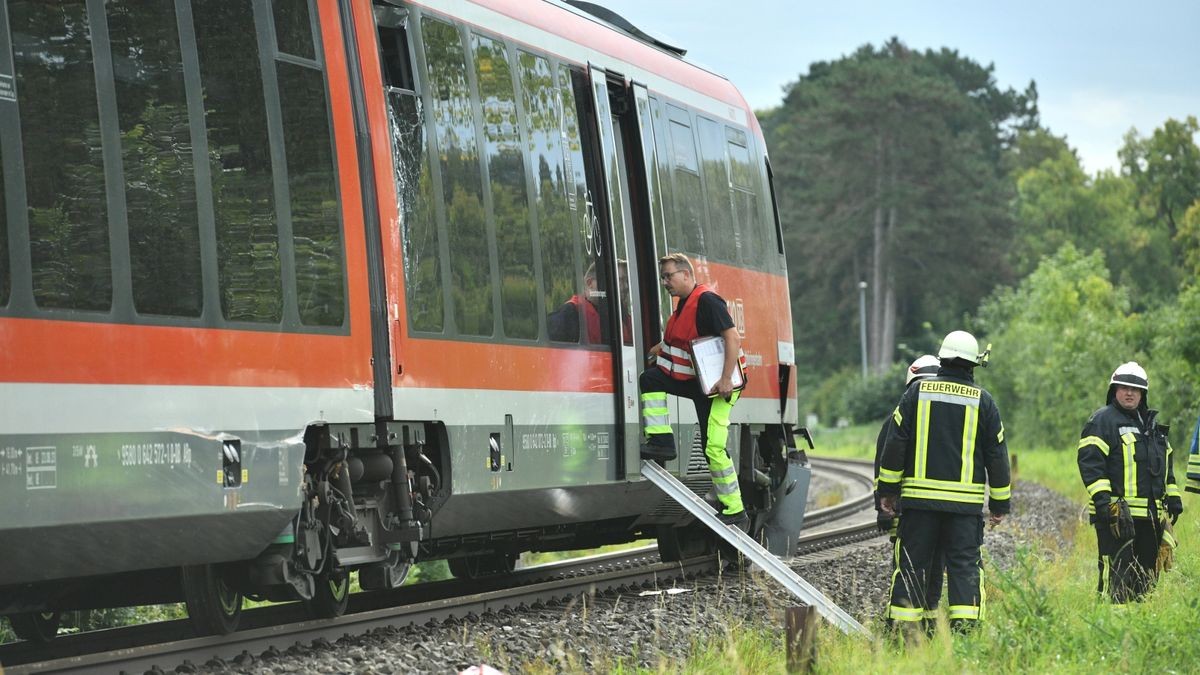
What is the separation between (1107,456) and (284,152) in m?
5.51

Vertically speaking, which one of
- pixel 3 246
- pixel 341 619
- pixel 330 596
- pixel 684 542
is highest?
pixel 3 246

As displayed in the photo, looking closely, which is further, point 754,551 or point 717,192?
point 717,192

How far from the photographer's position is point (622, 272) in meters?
12.4

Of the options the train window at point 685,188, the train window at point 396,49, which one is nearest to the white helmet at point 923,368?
the train window at point 685,188

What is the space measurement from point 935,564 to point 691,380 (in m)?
2.73

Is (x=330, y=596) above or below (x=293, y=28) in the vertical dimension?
below

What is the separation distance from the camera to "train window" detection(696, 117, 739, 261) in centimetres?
1427

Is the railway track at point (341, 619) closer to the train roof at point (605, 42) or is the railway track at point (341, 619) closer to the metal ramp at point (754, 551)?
the metal ramp at point (754, 551)

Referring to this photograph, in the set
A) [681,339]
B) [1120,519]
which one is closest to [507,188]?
[681,339]

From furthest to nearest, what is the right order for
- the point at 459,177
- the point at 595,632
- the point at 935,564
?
the point at 459,177 < the point at 595,632 < the point at 935,564

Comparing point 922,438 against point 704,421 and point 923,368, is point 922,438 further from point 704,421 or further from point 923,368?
point 704,421

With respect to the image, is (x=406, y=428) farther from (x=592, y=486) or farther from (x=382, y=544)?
(x=592, y=486)

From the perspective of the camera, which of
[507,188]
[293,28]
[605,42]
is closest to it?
[293,28]

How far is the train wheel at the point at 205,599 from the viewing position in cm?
923
